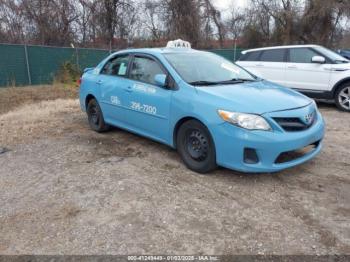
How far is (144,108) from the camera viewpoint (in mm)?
5047

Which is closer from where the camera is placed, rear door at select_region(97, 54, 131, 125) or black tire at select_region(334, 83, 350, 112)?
rear door at select_region(97, 54, 131, 125)

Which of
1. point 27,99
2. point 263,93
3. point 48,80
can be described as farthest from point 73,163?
point 48,80

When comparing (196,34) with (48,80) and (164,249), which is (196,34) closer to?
(48,80)

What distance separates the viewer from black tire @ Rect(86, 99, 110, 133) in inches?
247

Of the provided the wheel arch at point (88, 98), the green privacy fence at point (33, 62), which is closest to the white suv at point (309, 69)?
the wheel arch at point (88, 98)

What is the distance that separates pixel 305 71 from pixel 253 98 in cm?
537

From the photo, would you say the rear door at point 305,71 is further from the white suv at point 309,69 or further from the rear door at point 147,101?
the rear door at point 147,101

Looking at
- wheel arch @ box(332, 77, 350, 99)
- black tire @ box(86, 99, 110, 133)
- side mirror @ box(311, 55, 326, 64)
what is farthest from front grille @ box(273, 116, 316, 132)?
side mirror @ box(311, 55, 326, 64)

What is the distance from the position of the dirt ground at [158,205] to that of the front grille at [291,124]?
2.01 feet

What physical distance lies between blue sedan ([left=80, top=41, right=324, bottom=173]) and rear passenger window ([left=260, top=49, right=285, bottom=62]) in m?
4.48

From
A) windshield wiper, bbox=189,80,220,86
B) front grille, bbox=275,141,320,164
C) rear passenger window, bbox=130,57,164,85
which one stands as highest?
rear passenger window, bbox=130,57,164,85

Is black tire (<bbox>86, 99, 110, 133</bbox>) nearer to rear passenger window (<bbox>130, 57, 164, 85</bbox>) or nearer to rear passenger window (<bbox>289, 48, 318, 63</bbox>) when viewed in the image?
rear passenger window (<bbox>130, 57, 164, 85</bbox>)

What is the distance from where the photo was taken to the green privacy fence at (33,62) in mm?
13500

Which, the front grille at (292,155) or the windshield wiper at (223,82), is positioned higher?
the windshield wiper at (223,82)
